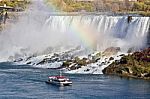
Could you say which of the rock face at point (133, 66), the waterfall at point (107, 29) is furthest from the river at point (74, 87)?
the waterfall at point (107, 29)

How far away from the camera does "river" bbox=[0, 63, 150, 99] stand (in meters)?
45.0


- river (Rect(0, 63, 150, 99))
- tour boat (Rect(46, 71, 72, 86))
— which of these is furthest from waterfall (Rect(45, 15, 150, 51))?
tour boat (Rect(46, 71, 72, 86))

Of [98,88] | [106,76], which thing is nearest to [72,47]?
[106,76]

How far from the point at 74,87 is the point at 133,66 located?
27.1 ft

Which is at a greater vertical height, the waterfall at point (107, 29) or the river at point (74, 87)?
the waterfall at point (107, 29)

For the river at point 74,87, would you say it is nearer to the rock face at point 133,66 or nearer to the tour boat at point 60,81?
the tour boat at point 60,81

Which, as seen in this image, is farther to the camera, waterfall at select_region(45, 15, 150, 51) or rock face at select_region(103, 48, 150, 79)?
waterfall at select_region(45, 15, 150, 51)

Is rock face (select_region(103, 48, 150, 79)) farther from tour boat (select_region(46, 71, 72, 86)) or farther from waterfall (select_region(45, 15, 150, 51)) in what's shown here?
waterfall (select_region(45, 15, 150, 51))

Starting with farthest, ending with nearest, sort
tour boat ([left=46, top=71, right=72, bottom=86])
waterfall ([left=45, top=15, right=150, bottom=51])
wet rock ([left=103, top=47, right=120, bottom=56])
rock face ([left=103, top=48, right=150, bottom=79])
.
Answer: waterfall ([left=45, top=15, right=150, bottom=51]) < wet rock ([left=103, top=47, right=120, bottom=56]) < rock face ([left=103, top=48, right=150, bottom=79]) < tour boat ([left=46, top=71, right=72, bottom=86])

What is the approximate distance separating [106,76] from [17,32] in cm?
3118

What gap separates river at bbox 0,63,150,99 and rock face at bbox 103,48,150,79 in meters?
1.69

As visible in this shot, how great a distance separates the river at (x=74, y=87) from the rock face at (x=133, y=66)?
5.54ft

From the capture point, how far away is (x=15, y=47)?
80.1 m

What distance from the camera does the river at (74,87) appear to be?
147 ft
